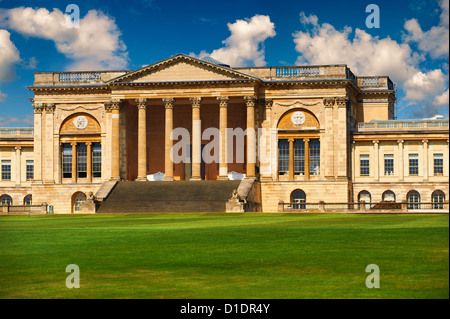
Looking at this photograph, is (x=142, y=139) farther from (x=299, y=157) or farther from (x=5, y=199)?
(x=5, y=199)

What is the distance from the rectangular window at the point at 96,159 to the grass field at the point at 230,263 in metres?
55.9

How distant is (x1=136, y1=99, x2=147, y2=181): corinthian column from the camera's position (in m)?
87.2

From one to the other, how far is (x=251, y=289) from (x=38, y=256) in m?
10.7

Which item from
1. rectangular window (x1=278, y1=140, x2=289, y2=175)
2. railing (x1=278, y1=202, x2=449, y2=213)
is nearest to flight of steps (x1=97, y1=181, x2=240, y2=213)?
railing (x1=278, y1=202, x2=449, y2=213)

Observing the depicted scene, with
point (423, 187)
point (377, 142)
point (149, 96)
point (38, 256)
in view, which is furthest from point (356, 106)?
point (38, 256)

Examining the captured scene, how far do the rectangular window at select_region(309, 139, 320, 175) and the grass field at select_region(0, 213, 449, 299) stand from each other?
2050 inches

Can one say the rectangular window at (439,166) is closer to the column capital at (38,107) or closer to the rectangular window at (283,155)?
the rectangular window at (283,155)

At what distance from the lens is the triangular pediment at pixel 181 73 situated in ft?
281

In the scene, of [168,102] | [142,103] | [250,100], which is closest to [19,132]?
[142,103]

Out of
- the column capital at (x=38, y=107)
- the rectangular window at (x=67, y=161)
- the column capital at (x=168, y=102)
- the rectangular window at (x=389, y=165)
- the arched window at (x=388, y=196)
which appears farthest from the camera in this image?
the rectangular window at (x=67, y=161)

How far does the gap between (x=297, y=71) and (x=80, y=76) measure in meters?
26.8

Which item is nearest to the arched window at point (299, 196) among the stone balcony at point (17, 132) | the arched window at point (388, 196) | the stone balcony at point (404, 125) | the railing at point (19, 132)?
the arched window at point (388, 196)

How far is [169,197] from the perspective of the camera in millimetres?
76938
